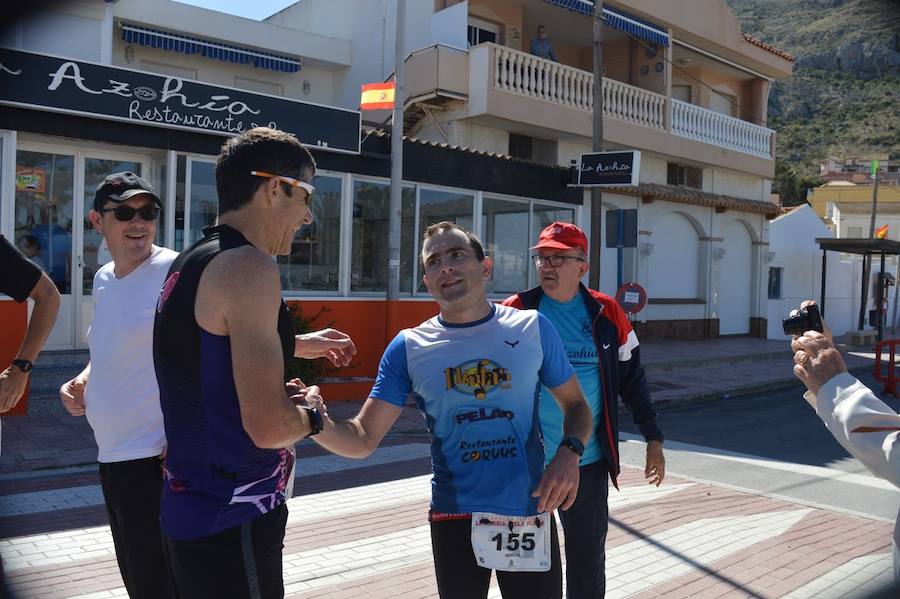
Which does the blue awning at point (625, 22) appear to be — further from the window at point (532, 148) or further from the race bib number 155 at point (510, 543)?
the race bib number 155 at point (510, 543)

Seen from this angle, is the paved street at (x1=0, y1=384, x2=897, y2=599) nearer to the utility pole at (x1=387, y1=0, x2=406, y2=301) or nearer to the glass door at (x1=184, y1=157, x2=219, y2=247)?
the utility pole at (x1=387, y1=0, x2=406, y2=301)

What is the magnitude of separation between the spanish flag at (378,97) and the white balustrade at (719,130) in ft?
34.3

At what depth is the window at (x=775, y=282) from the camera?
26281 millimetres

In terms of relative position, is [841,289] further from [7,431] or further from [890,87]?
[7,431]

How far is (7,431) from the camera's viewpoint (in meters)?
8.06

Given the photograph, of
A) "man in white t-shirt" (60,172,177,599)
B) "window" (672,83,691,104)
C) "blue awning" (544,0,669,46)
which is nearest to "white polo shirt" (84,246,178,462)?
"man in white t-shirt" (60,172,177,599)

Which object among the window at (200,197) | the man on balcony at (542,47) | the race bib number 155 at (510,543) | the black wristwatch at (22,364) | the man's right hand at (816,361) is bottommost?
the race bib number 155 at (510,543)

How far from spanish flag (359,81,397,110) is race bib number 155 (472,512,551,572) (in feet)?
35.5

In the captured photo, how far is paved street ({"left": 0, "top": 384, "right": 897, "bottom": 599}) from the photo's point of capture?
4.57m

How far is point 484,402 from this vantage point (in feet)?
8.54

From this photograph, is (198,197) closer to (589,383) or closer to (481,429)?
(589,383)

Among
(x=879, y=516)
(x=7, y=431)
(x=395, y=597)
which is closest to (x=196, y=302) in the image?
(x=395, y=597)

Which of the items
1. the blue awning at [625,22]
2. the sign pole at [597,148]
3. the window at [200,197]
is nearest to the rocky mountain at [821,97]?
the blue awning at [625,22]

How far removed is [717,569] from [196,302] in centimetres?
405
